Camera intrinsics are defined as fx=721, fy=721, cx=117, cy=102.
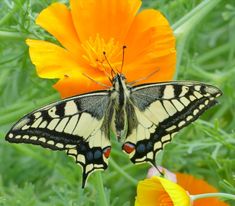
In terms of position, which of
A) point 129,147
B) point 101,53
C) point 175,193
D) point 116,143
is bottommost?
point 175,193

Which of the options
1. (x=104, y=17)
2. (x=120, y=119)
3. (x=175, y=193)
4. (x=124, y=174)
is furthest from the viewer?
(x=124, y=174)

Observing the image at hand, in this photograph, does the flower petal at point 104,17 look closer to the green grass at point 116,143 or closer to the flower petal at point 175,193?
the green grass at point 116,143

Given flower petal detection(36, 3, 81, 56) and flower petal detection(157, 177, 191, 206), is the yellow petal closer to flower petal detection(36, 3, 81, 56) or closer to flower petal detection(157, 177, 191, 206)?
flower petal detection(157, 177, 191, 206)

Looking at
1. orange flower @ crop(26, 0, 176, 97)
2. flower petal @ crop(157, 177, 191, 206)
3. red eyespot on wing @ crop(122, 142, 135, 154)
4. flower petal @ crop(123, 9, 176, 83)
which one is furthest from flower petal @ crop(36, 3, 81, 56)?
flower petal @ crop(157, 177, 191, 206)

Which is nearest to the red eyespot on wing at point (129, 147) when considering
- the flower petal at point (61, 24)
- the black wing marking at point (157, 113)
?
the black wing marking at point (157, 113)

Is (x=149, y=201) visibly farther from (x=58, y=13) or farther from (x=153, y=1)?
(x=153, y=1)

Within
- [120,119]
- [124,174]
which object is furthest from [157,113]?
[124,174]

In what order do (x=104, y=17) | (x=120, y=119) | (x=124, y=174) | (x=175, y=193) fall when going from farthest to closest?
1. (x=124, y=174)
2. (x=104, y=17)
3. (x=120, y=119)
4. (x=175, y=193)

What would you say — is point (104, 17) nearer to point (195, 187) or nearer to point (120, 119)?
point (120, 119)
